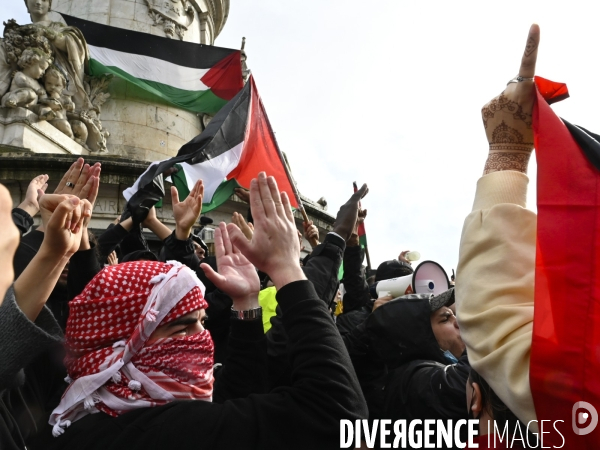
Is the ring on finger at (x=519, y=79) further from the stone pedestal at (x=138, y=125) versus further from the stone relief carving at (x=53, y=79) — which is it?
the stone pedestal at (x=138, y=125)

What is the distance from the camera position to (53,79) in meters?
11.4

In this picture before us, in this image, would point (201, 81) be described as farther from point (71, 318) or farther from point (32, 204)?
point (71, 318)

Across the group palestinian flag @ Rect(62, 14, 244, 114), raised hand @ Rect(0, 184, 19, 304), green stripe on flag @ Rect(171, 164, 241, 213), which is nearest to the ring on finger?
raised hand @ Rect(0, 184, 19, 304)

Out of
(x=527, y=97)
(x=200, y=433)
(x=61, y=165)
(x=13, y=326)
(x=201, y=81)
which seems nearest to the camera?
(x=200, y=433)

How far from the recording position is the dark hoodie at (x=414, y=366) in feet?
7.51

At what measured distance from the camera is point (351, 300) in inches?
172

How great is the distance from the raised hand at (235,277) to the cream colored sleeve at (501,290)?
814 millimetres

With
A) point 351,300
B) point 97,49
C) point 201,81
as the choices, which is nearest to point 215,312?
point 351,300

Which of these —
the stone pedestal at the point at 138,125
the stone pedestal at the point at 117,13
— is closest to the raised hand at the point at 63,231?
the stone pedestal at the point at 138,125

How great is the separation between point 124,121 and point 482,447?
44.6ft

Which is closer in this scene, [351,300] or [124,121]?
[351,300]

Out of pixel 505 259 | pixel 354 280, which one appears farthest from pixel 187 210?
pixel 505 259

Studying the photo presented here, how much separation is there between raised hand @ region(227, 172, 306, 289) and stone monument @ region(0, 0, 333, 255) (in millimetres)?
8148

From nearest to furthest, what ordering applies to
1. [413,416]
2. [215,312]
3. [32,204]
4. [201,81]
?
[413,416] < [32,204] < [215,312] < [201,81]
